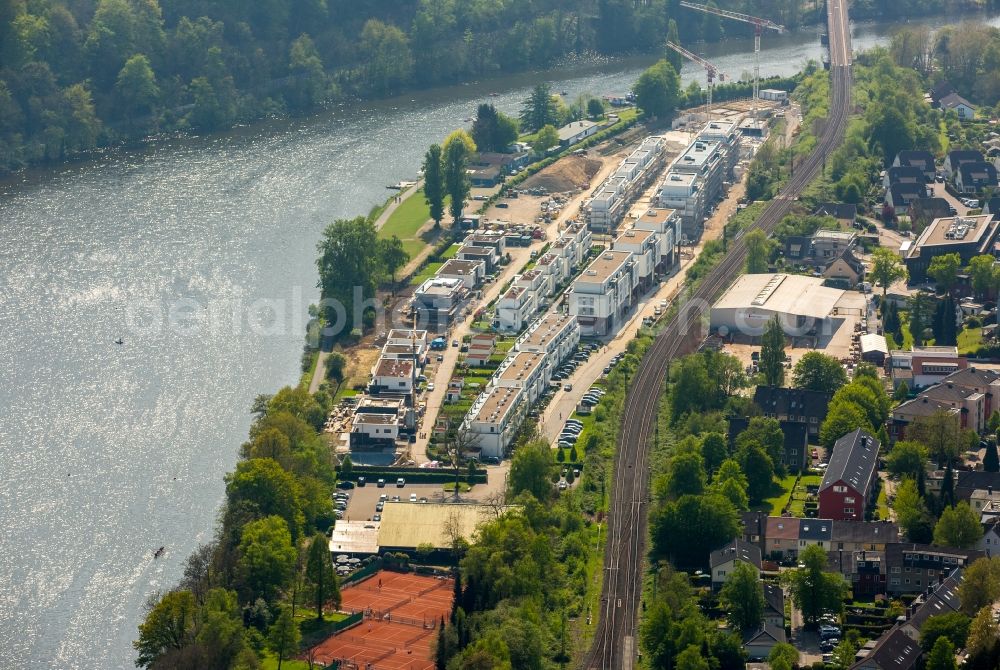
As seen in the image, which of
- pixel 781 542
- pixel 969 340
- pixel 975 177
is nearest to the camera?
pixel 781 542

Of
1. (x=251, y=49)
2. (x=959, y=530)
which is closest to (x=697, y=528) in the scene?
(x=959, y=530)

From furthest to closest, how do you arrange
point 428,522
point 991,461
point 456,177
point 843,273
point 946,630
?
point 456,177, point 843,273, point 991,461, point 428,522, point 946,630

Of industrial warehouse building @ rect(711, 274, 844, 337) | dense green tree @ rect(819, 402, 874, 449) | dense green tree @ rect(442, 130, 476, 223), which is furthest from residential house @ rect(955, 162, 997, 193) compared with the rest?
dense green tree @ rect(819, 402, 874, 449)

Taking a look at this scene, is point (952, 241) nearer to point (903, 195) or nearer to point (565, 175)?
point (903, 195)

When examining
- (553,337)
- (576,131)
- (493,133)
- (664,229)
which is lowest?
(553,337)

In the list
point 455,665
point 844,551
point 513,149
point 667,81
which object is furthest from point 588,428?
point 667,81
